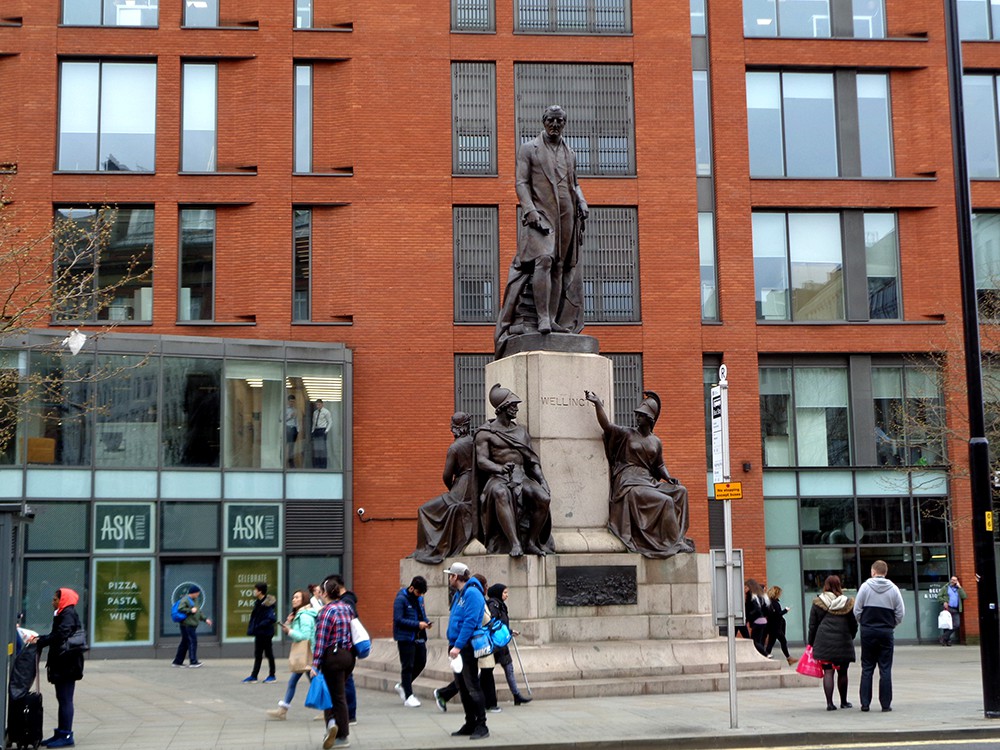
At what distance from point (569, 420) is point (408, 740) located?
20.1 ft

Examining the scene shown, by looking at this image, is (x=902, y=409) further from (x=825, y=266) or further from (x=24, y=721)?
(x=24, y=721)

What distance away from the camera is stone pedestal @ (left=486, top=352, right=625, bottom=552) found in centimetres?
1772

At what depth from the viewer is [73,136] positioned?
34.9 m

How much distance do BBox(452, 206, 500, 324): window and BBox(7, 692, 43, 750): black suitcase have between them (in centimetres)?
2309

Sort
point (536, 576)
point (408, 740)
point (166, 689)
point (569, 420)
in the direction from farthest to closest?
point (166, 689), point (569, 420), point (536, 576), point (408, 740)

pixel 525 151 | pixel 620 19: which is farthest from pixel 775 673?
pixel 620 19

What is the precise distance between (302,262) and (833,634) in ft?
74.3

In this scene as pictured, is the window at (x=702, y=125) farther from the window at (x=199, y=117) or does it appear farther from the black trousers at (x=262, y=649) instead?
the black trousers at (x=262, y=649)

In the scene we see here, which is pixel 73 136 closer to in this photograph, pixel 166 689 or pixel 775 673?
pixel 166 689

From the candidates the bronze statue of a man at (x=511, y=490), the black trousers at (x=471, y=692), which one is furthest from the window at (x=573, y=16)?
the black trousers at (x=471, y=692)

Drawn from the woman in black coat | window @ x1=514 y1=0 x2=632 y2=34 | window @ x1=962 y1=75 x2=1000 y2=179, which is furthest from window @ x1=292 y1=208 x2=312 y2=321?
the woman in black coat

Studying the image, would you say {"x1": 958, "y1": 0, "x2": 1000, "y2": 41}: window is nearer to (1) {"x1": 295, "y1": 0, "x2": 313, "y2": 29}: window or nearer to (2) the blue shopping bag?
(1) {"x1": 295, "y1": 0, "x2": 313, "y2": 29}: window

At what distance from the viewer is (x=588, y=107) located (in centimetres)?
3622

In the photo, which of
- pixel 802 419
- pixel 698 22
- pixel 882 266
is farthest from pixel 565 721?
pixel 698 22
